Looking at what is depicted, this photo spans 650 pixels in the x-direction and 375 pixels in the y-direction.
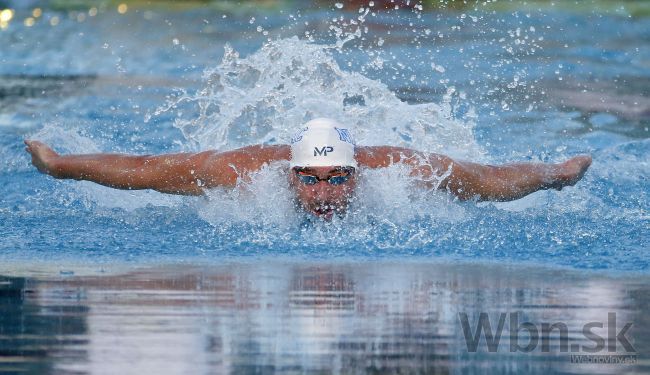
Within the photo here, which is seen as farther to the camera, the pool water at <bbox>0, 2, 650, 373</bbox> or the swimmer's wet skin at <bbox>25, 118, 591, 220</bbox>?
the swimmer's wet skin at <bbox>25, 118, 591, 220</bbox>

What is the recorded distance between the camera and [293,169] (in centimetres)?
927

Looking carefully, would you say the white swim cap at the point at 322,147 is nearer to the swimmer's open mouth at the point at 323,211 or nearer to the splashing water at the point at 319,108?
the swimmer's open mouth at the point at 323,211

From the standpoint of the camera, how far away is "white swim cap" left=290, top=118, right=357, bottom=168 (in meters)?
9.14

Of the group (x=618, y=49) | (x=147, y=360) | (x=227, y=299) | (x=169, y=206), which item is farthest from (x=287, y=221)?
(x=618, y=49)

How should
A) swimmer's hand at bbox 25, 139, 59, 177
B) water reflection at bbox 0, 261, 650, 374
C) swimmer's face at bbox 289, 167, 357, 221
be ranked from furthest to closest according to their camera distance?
swimmer's hand at bbox 25, 139, 59, 177, swimmer's face at bbox 289, 167, 357, 221, water reflection at bbox 0, 261, 650, 374

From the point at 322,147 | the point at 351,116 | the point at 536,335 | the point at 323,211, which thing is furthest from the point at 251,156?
the point at 536,335

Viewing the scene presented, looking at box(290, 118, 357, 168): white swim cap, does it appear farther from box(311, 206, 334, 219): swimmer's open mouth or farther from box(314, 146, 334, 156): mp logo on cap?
box(311, 206, 334, 219): swimmer's open mouth

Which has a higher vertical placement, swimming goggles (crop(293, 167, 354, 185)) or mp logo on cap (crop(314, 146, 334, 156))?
mp logo on cap (crop(314, 146, 334, 156))

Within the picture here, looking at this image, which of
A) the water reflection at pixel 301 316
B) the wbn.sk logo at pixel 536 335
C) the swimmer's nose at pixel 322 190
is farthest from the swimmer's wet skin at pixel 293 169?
the wbn.sk logo at pixel 536 335

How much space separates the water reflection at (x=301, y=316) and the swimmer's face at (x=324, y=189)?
3.79 ft

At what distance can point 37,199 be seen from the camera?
10953 mm

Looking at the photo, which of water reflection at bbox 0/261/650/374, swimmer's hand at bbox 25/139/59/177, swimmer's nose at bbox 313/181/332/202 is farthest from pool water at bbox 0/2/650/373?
swimmer's hand at bbox 25/139/59/177

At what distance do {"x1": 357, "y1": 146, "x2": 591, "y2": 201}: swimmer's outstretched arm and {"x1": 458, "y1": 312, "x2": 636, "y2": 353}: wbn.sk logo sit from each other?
3.47 metres

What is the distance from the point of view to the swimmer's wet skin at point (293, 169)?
31.1 feet
